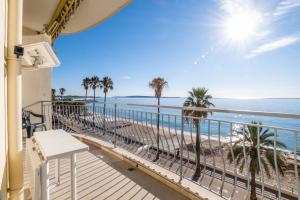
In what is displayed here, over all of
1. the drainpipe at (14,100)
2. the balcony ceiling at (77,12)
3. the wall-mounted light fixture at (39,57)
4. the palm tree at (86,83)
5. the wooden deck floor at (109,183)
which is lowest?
the wooden deck floor at (109,183)

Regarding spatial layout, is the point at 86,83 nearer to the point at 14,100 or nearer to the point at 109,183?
the point at 109,183

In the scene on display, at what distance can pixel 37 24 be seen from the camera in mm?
4738

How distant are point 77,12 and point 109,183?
14.1 feet

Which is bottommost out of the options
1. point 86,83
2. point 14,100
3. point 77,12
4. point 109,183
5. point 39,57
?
point 109,183

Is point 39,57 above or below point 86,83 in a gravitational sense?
below

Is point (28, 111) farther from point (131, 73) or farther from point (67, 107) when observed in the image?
point (131, 73)

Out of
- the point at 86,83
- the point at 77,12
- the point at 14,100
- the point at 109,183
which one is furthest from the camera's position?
the point at 86,83

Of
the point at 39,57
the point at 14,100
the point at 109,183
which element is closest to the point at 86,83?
the point at 39,57

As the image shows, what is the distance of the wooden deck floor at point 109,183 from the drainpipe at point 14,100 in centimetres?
71

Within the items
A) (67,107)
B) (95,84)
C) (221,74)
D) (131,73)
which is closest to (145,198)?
(67,107)

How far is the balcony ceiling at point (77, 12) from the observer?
3.92 meters

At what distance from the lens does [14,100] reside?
1421mm

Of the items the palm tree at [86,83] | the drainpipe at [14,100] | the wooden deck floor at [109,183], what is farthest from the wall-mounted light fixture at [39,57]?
the palm tree at [86,83]

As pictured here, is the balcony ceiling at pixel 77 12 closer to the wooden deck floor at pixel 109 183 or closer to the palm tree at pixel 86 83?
the wooden deck floor at pixel 109 183
